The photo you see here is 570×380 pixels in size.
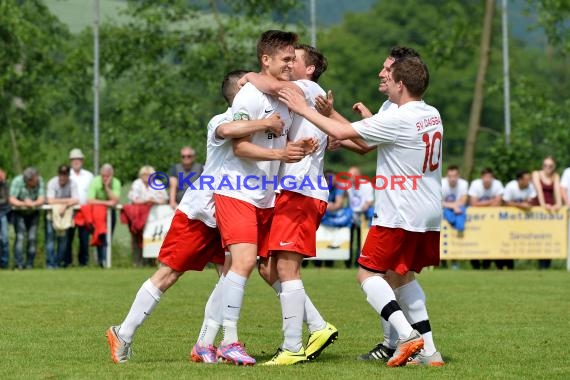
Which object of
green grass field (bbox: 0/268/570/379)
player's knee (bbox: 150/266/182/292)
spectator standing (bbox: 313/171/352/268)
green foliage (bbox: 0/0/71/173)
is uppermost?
green foliage (bbox: 0/0/71/173)

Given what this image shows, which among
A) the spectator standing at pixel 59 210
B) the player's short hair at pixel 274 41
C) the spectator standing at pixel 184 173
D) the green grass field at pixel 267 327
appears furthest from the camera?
the spectator standing at pixel 59 210

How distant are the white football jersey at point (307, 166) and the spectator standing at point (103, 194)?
12938mm

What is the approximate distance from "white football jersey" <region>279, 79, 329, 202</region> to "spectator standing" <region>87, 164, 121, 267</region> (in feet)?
42.4

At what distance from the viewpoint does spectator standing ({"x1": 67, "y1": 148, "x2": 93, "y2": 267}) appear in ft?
69.7

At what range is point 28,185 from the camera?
20.8 meters

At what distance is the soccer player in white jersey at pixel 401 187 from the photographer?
324 inches

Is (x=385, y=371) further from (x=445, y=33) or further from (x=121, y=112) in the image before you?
(x=445, y=33)

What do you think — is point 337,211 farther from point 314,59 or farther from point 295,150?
point 295,150

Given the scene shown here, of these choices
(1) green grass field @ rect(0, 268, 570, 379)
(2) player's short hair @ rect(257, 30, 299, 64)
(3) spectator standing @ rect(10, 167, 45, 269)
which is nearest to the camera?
(1) green grass field @ rect(0, 268, 570, 379)

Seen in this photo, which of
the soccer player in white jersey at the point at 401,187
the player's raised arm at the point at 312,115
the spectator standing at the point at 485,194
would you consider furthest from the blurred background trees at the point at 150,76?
the player's raised arm at the point at 312,115

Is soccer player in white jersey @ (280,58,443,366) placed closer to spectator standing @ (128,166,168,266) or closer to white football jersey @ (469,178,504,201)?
spectator standing @ (128,166,168,266)

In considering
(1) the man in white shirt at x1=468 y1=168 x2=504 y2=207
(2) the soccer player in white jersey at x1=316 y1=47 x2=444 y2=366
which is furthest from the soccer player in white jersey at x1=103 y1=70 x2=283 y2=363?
(1) the man in white shirt at x1=468 y1=168 x2=504 y2=207

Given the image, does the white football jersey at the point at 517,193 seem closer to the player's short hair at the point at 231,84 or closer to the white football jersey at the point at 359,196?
→ the white football jersey at the point at 359,196

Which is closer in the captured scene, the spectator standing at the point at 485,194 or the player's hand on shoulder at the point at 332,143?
the player's hand on shoulder at the point at 332,143
